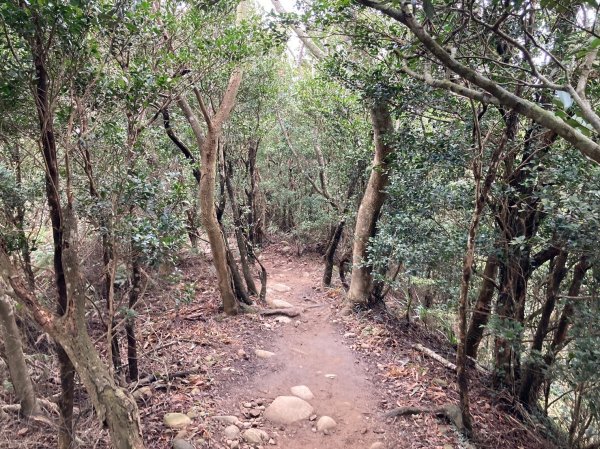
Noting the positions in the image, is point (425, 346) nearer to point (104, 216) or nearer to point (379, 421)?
point (379, 421)

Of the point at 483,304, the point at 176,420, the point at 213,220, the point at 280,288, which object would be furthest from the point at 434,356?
the point at 280,288

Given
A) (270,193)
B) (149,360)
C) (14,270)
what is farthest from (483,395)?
(270,193)

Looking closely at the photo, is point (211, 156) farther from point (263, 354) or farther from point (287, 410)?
point (287, 410)

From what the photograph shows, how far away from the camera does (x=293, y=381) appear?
5.57m

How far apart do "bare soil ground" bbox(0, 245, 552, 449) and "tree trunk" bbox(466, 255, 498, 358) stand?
0.59 m

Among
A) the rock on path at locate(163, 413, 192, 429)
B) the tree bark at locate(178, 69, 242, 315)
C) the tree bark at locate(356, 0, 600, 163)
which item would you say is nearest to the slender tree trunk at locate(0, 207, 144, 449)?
the rock on path at locate(163, 413, 192, 429)

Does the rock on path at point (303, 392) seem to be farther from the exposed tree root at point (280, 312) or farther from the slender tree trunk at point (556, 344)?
the exposed tree root at point (280, 312)

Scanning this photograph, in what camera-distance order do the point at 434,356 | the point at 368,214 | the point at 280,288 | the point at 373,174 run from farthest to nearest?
the point at 280,288 < the point at 368,214 < the point at 373,174 < the point at 434,356

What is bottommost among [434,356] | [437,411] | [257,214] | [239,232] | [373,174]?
[437,411]

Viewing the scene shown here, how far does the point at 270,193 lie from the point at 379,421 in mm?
12848

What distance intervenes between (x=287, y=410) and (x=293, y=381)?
0.85m

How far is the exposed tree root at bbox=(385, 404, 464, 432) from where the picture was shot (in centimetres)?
443

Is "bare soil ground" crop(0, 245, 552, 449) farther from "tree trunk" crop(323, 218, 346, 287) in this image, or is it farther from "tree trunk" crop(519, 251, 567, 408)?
"tree trunk" crop(323, 218, 346, 287)

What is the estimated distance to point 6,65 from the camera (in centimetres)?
256
